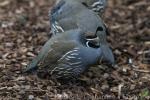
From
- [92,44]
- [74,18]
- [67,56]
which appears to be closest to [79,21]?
[74,18]

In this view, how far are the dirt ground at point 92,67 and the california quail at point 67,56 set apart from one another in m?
0.22

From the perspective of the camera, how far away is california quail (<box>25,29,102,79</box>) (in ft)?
19.9

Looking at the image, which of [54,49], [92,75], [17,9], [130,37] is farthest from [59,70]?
[17,9]

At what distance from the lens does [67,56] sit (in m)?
6.04

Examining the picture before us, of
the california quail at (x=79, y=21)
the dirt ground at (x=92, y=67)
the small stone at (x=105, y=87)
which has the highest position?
the california quail at (x=79, y=21)

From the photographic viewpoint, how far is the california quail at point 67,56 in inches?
239

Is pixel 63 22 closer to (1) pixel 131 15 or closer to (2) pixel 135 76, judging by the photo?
(2) pixel 135 76

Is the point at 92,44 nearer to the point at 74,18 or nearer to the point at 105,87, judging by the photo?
the point at 105,87

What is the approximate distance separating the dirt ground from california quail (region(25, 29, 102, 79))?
8.5 inches

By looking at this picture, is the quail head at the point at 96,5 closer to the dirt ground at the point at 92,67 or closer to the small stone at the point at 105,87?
the dirt ground at the point at 92,67

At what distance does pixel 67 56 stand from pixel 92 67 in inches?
35.9

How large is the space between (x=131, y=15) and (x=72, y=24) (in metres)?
2.58

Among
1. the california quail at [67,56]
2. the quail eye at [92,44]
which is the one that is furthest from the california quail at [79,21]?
the california quail at [67,56]

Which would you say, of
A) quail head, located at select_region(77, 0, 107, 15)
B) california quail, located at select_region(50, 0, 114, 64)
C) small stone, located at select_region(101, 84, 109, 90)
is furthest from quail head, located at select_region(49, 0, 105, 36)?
small stone, located at select_region(101, 84, 109, 90)
